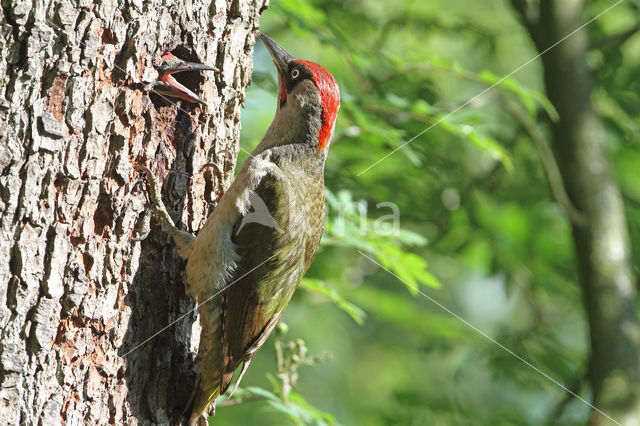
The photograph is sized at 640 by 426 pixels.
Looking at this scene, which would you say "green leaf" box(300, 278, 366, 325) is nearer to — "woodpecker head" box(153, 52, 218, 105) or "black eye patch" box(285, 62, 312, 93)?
"black eye patch" box(285, 62, 312, 93)

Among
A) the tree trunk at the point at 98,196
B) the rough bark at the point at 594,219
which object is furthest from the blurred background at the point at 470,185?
the tree trunk at the point at 98,196

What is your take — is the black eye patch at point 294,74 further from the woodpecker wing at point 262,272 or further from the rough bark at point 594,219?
the rough bark at point 594,219

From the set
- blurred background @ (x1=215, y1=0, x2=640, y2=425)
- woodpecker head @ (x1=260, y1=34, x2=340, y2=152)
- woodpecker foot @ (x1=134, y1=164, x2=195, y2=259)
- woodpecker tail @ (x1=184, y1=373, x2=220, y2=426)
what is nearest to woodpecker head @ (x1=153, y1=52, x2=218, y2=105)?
woodpecker foot @ (x1=134, y1=164, x2=195, y2=259)

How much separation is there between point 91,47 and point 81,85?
13cm

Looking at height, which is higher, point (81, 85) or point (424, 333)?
point (81, 85)

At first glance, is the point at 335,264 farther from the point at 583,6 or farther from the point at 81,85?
the point at 81,85

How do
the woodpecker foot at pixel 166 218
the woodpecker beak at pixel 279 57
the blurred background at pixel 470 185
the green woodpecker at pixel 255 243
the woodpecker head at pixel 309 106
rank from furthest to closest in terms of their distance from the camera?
the blurred background at pixel 470 185
the woodpecker beak at pixel 279 57
the woodpecker head at pixel 309 106
the green woodpecker at pixel 255 243
the woodpecker foot at pixel 166 218

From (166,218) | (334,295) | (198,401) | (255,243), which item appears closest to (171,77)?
(166,218)

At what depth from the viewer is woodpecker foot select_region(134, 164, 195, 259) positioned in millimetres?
2408

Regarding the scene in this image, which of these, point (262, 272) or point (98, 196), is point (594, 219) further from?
point (98, 196)

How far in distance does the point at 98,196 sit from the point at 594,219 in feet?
13.8

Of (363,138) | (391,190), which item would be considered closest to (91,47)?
(363,138)

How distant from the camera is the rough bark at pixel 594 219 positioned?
199 inches

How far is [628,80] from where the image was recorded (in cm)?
502
